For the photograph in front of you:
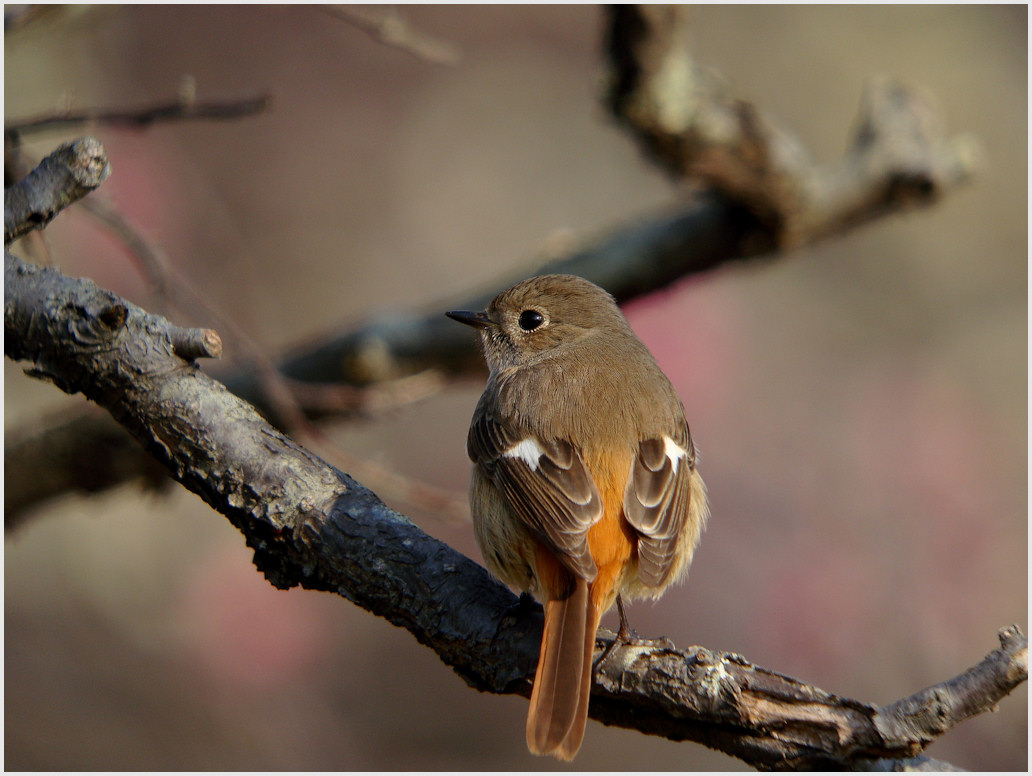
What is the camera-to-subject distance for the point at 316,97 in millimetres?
7293

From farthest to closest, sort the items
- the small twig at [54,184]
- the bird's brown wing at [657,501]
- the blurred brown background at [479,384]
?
the blurred brown background at [479,384]
the bird's brown wing at [657,501]
the small twig at [54,184]

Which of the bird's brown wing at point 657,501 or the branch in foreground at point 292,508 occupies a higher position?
the bird's brown wing at point 657,501

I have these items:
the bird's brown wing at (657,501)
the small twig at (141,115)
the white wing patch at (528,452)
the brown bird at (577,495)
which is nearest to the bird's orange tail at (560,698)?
the brown bird at (577,495)

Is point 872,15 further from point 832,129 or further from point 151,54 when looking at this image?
point 151,54

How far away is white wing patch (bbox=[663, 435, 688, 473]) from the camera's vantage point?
2877 millimetres

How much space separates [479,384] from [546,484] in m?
2.04

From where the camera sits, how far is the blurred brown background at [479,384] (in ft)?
16.6

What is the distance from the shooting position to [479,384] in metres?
4.65

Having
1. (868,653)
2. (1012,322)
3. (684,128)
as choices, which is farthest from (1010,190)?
(684,128)

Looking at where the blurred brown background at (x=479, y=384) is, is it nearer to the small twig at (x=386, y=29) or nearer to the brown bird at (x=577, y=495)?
the small twig at (x=386, y=29)

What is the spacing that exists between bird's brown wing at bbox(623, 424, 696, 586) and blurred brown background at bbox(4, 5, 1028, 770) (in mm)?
1520

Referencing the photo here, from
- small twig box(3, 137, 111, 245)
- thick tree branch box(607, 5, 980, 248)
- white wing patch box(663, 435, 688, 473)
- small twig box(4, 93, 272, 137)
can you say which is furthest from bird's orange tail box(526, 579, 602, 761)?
thick tree branch box(607, 5, 980, 248)

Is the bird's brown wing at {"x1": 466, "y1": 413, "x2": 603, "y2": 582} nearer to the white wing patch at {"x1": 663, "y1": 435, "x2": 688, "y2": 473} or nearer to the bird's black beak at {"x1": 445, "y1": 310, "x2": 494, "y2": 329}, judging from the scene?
the white wing patch at {"x1": 663, "y1": 435, "x2": 688, "y2": 473}

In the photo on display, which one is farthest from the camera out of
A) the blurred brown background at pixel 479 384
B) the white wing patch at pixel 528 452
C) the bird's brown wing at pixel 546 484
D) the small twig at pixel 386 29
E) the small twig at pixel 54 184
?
the blurred brown background at pixel 479 384
